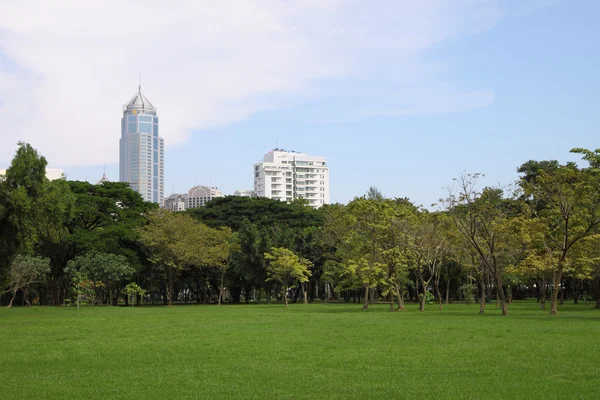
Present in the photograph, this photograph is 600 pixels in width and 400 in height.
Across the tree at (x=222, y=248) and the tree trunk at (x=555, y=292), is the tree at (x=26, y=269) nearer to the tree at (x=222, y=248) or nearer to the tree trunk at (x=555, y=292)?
the tree at (x=222, y=248)

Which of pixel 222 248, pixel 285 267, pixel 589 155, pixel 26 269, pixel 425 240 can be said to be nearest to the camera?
pixel 589 155

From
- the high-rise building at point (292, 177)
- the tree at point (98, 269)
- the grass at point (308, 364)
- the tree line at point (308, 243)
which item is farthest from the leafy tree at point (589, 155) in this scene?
the high-rise building at point (292, 177)

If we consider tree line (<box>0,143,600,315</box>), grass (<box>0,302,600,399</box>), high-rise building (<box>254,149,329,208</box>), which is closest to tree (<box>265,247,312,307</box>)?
tree line (<box>0,143,600,315</box>)

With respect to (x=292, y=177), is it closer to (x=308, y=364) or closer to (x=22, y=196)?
(x=22, y=196)

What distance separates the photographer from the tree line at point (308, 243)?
3281cm

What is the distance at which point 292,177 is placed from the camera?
17988cm

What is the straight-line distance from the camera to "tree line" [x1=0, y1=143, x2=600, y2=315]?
108ft

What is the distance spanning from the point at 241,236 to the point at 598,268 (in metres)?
33.0

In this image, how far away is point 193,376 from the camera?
1273cm

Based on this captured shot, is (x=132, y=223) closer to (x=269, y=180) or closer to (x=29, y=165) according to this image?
(x=29, y=165)

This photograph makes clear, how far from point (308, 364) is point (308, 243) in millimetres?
50462

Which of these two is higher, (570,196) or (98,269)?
(570,196)

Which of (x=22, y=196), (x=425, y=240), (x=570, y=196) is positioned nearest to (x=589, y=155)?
(x=570, y=196)

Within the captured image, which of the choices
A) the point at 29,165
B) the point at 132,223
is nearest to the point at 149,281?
the point at 132,223
